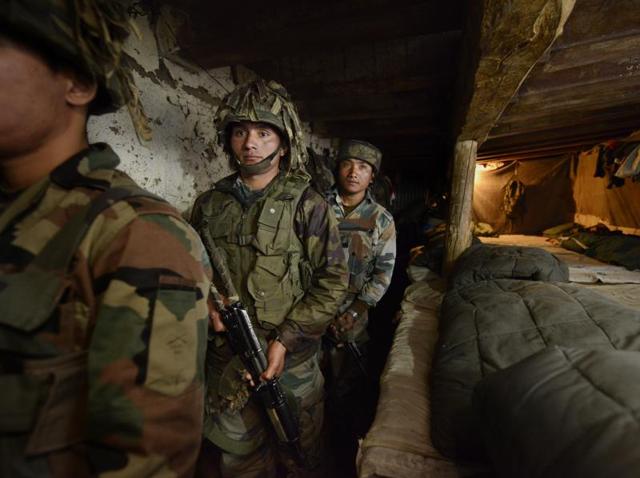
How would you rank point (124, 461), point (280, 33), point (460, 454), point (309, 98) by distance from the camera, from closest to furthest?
point (124, 461) < point (460, 454) < point (280, 33) < point (309, 98)

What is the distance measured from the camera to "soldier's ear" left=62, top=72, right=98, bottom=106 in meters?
0.70

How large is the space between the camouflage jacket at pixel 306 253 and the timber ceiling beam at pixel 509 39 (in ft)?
3.58

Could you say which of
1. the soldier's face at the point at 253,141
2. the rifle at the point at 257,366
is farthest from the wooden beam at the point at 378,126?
the rifle at the point at 257,366

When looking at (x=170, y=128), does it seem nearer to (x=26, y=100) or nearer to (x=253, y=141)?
(x=253, y=141)

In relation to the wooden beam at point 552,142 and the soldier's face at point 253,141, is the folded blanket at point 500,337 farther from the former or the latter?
the wooden beam at point 552,142

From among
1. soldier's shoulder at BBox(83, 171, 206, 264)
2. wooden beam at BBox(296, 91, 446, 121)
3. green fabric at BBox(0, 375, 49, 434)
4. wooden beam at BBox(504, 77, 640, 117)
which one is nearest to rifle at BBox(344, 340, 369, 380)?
soldier's shoulder at BBox(83, 171, 206, 264)

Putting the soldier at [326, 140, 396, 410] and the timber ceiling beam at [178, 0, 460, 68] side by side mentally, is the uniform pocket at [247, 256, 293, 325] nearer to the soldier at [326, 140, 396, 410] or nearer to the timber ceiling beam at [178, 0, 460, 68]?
the soldier at [326, 140, 396, 410]

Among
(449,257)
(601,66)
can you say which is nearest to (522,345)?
(449,257)

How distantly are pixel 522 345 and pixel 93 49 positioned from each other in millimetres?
2017

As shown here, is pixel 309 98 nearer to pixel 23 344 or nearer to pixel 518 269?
pixel 518 269

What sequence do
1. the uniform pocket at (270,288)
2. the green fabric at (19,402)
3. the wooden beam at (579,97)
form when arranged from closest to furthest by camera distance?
the green fabric at (19,402) < the uniform pocket at (270,288) < the wooden beam at (579,97)

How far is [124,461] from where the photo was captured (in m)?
0.57

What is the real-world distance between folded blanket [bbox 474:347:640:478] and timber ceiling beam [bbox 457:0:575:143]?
3.85 feet

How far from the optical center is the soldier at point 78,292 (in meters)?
0.57
